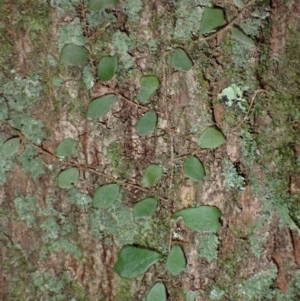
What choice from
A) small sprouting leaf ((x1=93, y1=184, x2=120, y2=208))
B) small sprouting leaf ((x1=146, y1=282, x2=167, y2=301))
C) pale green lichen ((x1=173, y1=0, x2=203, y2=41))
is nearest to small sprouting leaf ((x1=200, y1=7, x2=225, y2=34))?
pale green lichen ((x1=173, y1=0, x2=203, y2=41))

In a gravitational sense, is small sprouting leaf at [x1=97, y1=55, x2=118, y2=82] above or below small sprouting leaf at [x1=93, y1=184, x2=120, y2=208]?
above

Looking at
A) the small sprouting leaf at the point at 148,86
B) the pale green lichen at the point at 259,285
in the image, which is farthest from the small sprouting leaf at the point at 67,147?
the pale green lichen at the point at 259,285

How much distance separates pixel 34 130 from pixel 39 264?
399 millimetres

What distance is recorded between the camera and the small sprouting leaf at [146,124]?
1.33 meters

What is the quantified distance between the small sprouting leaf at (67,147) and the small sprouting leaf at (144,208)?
25 centimetres

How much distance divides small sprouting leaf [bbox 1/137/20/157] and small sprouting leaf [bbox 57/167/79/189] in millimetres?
154

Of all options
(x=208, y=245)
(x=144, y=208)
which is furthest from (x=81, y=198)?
(x=208, y=245)

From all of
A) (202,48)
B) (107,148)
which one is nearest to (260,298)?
(107,148)

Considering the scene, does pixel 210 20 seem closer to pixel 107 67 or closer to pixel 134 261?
pixel 107 67

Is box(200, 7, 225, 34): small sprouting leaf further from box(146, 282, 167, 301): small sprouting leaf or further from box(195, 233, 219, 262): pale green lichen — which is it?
box(146, 282, 167, 301): small sprouting leaf

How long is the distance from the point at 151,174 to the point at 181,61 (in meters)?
0.33

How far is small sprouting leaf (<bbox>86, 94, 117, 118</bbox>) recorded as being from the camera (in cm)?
133

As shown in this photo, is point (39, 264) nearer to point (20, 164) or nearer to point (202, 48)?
point (20, 164)

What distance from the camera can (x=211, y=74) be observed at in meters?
1.35
